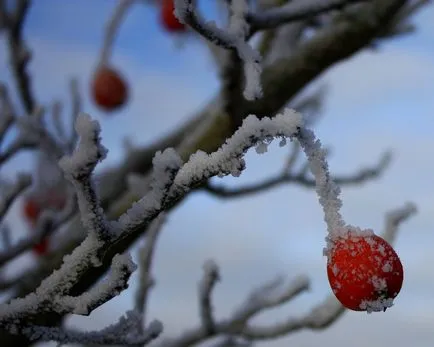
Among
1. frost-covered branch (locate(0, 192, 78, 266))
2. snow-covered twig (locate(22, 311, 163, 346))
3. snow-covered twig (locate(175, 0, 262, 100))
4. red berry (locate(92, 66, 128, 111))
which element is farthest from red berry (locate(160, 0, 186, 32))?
snow-covered twig (locate(22, 311, 163, 346))

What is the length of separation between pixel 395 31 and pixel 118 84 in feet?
5.13

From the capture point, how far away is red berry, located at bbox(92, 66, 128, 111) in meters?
3.92

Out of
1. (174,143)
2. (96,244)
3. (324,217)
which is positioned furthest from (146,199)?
(174,143)

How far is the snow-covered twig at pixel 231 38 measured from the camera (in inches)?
47.6

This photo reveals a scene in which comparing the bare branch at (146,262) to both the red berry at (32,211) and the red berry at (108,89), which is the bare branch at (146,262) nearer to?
the red berry at (108,89)

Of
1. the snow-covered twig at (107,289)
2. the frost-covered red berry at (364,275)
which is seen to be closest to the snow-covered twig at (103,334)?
the snow-covered twig at (107,289)

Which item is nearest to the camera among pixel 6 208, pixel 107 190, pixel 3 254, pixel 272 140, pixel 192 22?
pixel 272 140

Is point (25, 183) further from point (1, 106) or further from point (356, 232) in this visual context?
point (356, 232)

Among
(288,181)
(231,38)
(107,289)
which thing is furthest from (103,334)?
(288,181)

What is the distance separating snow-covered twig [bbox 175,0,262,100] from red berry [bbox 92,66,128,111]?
258 centimetres

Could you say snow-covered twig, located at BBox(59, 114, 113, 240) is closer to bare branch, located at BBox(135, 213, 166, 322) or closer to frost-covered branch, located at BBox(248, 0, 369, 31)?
frost-covered branch, located at BBox(248, 0, 369, 31)

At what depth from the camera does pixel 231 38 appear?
1360 millimetres

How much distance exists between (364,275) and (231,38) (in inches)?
22.1

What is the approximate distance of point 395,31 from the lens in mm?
2934
